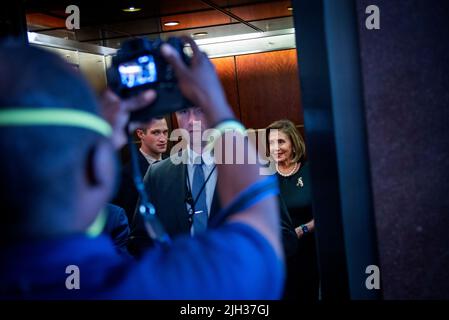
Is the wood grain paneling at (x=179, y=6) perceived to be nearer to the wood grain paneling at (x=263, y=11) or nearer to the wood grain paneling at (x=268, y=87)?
the wood grain paneling at (x=263, y=11)

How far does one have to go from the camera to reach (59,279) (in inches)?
27.1

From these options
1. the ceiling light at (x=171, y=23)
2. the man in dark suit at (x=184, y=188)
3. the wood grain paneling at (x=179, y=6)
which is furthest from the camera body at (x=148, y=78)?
the ceiling light at (x=171, y=23)

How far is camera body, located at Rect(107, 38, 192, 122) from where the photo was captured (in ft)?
3.18

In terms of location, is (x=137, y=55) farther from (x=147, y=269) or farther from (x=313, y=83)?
(x=313, y=83)

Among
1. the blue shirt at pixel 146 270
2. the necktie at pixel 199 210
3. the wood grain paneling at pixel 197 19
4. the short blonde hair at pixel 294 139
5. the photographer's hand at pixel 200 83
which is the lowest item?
the necktie at pixel 199 210

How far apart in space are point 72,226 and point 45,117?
0.52ft

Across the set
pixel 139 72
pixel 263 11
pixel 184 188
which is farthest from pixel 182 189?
pixel 263 11

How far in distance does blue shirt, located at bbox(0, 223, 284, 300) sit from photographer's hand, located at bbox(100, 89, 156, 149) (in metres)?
0.27

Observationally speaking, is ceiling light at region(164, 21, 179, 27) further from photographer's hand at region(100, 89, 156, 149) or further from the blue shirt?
the blue shirt

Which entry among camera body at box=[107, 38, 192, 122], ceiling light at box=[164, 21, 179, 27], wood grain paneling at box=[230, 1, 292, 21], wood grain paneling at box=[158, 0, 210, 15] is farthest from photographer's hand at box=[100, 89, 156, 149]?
ceiling light at box=[164, 21, 179, 27]

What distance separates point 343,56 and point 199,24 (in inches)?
199

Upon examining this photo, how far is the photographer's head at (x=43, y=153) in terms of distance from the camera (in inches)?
25.2
